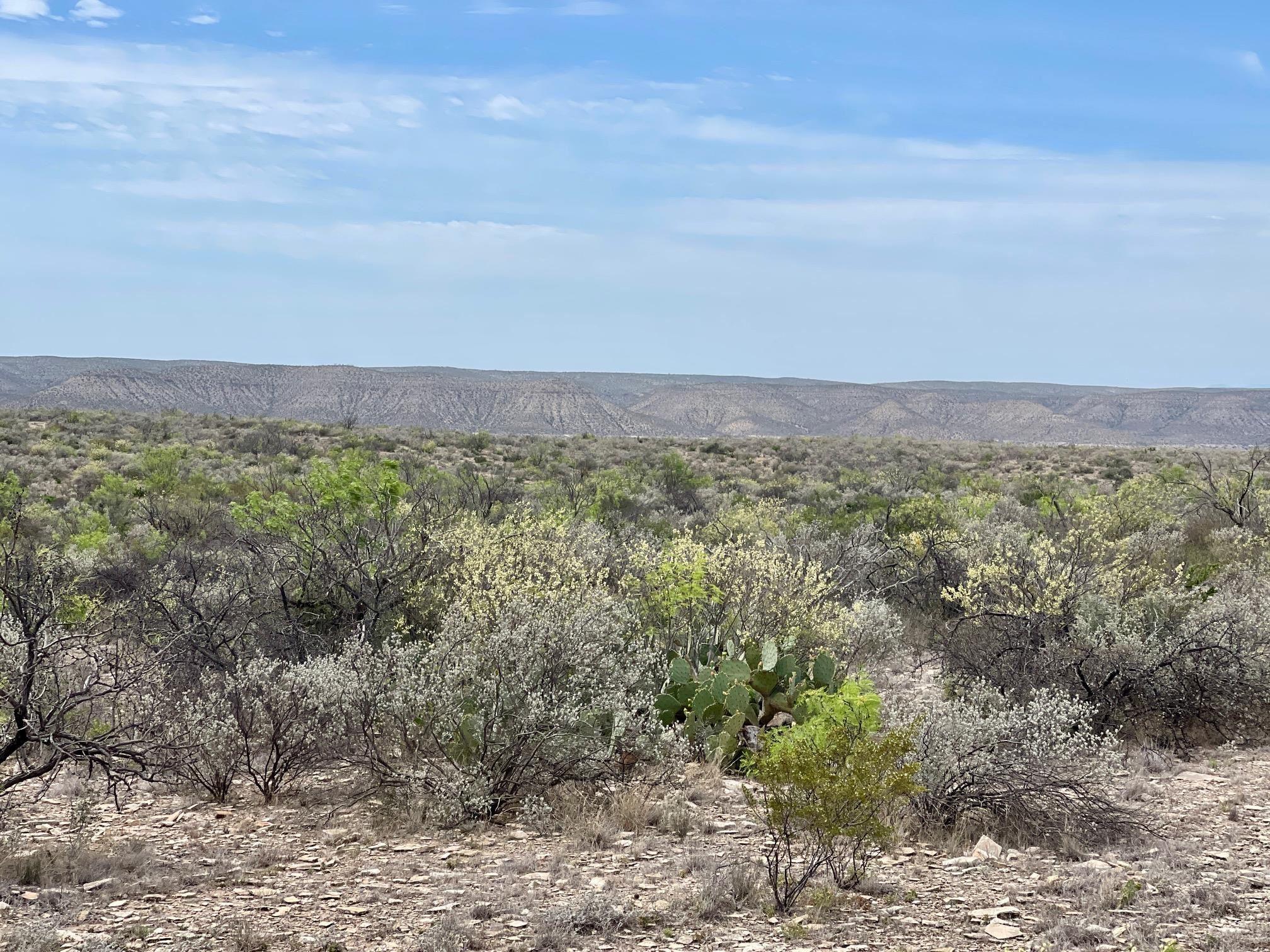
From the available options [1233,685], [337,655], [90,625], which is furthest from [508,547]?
[1233,685]

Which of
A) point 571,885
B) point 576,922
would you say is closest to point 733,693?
point 571,885

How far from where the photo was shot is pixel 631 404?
123750 millimetres

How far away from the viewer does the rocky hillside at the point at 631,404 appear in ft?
324

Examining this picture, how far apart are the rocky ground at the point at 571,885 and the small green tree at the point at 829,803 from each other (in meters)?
0.16

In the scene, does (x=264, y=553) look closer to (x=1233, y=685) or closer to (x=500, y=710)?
(x=500, y=710)

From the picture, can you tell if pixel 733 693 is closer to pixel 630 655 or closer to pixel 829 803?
pixel 630 655

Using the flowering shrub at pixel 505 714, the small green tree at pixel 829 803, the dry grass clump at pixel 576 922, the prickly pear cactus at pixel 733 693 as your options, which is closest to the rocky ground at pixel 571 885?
the dry grass clump at pixel 576 922

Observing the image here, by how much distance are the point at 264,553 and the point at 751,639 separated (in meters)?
5.39

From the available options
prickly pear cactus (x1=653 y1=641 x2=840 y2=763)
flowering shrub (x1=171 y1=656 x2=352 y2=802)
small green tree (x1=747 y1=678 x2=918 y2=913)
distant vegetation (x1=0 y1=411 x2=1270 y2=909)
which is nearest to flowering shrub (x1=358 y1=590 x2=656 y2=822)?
distant vegetation (x1=0 y1=411 x2=1270 y2=909)

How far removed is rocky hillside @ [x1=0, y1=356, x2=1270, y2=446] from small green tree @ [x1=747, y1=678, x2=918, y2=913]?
90.8m

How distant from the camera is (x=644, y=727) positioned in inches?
295

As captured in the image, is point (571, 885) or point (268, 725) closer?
point (571, 885)

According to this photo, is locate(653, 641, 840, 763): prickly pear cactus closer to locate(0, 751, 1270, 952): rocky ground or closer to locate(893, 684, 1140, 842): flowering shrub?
locate(0, 751, 1270, 952): rocky ground

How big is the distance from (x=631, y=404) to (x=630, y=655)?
380 feet
